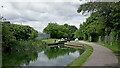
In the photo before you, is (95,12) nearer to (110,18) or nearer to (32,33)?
(110,18)

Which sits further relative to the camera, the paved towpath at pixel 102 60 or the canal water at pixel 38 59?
the canal water at pixel 38 59

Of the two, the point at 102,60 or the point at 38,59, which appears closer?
the point at 102,60

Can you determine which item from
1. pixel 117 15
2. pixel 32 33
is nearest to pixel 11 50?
pixel 32 33

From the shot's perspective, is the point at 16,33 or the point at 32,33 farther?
the point at 32,33

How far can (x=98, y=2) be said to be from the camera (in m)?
10.8

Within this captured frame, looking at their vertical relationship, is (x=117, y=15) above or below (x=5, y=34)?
above

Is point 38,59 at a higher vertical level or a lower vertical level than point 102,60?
lower

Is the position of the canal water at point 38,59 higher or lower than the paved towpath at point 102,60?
lower

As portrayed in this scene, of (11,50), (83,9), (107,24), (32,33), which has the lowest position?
(11,50)

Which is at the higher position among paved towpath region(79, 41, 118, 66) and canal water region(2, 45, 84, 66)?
paved towpath region(79, 41, 118, 66)

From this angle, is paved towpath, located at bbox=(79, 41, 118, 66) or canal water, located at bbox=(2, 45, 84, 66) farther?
canal water, located at bbox=(2, 45, 84, 66)

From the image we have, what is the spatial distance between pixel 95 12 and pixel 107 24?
70.2 inches

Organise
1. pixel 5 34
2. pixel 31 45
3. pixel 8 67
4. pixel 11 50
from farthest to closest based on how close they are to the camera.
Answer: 1. pixel 31 45
2. pixel 11 50
3. pixel 5 34
4. pixel 8 67

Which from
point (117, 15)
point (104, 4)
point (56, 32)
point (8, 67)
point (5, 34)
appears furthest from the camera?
point (56, 32)
